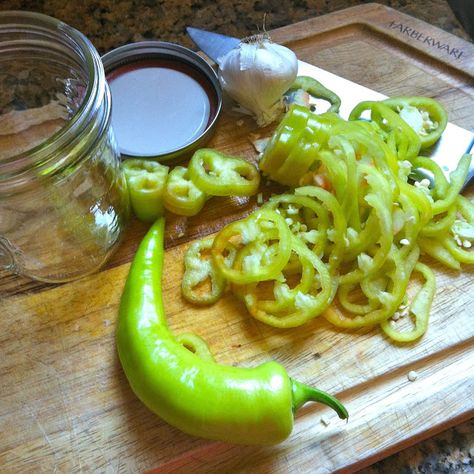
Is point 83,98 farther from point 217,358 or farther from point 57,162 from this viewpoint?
point 217,358

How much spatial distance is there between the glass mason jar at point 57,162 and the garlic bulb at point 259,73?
0.46m

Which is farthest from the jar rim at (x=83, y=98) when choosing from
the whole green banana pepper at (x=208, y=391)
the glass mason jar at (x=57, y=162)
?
the whole green banana pepper at (x=208, y=391)

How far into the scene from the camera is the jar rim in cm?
119

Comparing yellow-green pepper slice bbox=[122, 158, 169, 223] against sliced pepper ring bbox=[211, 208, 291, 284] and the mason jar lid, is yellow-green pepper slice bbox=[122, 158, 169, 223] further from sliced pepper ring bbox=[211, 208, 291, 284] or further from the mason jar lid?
sliced pepper ring bbox=[211, 208, 291, 284]

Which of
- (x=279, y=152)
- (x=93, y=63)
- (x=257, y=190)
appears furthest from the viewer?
(x=257, y=190)

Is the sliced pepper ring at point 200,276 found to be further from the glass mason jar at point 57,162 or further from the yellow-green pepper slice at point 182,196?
the glass mason jar at point 57,162

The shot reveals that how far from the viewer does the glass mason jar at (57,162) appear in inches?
49.5

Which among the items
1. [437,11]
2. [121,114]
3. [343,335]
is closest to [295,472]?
[343,335]

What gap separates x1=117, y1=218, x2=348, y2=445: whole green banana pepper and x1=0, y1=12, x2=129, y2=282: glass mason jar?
326mm

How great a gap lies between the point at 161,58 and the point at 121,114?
10.7 inches

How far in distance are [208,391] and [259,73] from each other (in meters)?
0.94

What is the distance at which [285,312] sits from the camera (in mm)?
1511

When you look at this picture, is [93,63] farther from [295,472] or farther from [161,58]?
[295,472]

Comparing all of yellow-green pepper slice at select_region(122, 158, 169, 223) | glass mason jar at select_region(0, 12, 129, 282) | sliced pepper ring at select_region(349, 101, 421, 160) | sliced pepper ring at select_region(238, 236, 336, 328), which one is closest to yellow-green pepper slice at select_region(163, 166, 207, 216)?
yellow-green pepper slice at select_region(122, 158, 169, 223)
